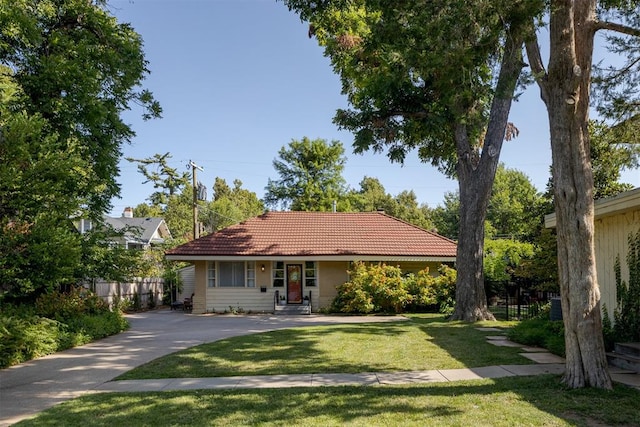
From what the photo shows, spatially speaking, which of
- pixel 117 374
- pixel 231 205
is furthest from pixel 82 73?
pixel 231 205

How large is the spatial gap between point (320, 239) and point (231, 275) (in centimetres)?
465

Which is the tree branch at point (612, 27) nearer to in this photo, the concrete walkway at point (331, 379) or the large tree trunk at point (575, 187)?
the large tree trunk at point (575, 187)

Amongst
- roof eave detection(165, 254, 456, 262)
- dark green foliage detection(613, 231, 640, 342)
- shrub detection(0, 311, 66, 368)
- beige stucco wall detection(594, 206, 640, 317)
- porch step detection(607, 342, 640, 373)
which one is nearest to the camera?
porch step detection(607, 342, 640, 373)

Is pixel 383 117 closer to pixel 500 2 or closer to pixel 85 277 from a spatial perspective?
pixel 500 2

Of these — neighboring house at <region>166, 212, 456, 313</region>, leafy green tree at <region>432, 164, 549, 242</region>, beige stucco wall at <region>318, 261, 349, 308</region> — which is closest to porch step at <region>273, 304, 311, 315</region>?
neighboring house at <region>166, 212, 456, 313</region>

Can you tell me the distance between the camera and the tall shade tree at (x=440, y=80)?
6570 mm

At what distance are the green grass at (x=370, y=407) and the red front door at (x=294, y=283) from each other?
48.0 ft

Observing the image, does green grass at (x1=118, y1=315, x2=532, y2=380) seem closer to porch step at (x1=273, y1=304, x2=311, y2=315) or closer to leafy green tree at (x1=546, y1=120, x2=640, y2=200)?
leafy green tree at (x1=546, y1=120, x2=640, y2=200)

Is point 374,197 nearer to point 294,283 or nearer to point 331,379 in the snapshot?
point 294,283

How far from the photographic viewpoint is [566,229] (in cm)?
646

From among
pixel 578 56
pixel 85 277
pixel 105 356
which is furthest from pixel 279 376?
pixel 85 277

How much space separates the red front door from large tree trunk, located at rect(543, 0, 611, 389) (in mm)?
15520

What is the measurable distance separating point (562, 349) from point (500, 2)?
639 cm

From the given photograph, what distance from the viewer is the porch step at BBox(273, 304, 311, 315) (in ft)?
65.5
